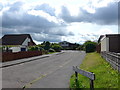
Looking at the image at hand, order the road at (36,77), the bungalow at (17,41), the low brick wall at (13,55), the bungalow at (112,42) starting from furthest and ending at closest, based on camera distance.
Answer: the bungalow at (17,41), the bungalow at (112,42), the low brick wall at (13,55), the road at (36,77)

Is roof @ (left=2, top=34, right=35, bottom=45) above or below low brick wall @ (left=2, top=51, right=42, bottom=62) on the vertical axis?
above

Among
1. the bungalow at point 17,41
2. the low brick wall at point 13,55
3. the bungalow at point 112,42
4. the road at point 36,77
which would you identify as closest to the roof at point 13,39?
the bungalow at point 17,41

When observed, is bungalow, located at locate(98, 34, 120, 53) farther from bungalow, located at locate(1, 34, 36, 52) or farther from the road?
bungalow, located at locate(1, 34, 36, 52)

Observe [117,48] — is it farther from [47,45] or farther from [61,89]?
[47,45]

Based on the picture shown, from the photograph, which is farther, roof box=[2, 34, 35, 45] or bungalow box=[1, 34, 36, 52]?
roof box=[2, 34, 35, 45]

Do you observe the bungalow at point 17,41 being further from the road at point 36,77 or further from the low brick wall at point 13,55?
the road at point 36,77

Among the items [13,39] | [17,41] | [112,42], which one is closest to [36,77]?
[112,42]

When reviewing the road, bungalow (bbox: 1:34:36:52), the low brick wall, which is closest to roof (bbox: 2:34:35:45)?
bungalow (bbox: 1:34:36:52)

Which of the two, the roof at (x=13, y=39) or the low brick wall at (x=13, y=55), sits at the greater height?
the roof at (x=13, y=39)

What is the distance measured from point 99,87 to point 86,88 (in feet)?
1.59

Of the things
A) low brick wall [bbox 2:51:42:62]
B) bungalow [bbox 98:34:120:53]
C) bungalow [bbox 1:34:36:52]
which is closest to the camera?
low brick wall [bbox 2:51:42:62]

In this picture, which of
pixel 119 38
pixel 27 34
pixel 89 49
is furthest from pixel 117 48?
pixel 27 34

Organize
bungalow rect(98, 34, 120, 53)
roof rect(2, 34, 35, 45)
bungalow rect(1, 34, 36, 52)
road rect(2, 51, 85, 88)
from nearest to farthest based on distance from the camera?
1. road rect(2, 51, 85, 88)
2. bungalow rect(98, 34, 120, 53)
3. bungalow rect(1, 34, 36, 52)
4. roof rect(2, 34, 35, 45)

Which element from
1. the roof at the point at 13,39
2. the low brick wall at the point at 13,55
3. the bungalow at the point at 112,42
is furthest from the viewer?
the roof at the point at 13,39
